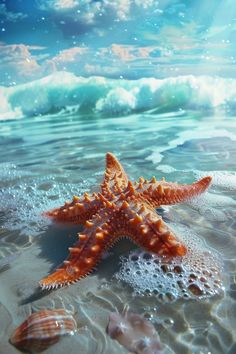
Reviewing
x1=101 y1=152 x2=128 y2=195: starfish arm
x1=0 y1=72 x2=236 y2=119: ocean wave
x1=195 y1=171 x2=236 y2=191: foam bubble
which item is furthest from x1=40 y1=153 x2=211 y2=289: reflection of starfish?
x1=0 y1=72 x2=236 y2=119: ocean wave

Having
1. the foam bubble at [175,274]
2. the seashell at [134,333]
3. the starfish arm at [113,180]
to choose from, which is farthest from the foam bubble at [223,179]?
the seashell at [134,333]

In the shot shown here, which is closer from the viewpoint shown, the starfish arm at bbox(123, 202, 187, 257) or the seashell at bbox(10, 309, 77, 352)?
the seashell at bbox(10, 309, 77, 352)

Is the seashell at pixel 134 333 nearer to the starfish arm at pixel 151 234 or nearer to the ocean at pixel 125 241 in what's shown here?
the ocean at pixel 125 241

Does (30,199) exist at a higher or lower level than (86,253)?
lower

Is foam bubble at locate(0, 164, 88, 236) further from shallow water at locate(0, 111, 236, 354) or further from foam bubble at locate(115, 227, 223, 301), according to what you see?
foam bubble at locate(115, 227, 223, 301)

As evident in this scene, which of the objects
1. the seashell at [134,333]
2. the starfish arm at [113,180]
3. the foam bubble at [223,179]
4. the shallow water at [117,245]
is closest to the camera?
the seashell at [134,333]

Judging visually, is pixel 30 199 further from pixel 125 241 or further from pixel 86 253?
pixel 86 253

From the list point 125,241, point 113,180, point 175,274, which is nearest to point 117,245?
point 125,241
